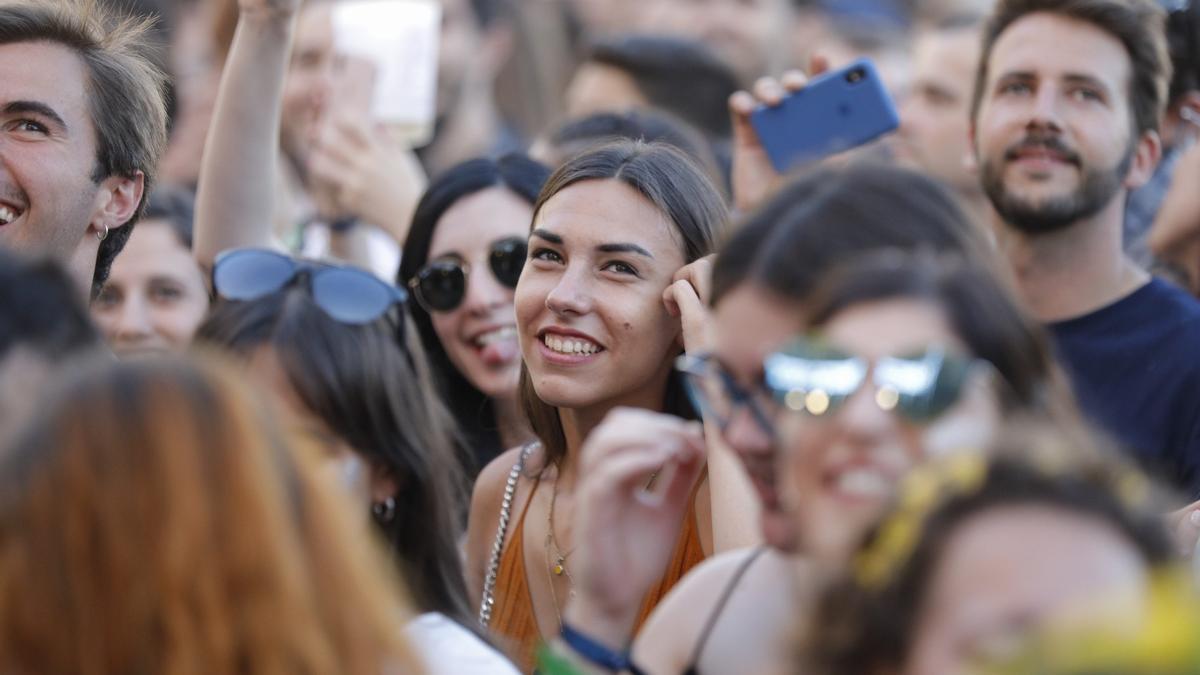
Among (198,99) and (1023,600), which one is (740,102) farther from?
(198,99)

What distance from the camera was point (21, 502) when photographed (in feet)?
5.90

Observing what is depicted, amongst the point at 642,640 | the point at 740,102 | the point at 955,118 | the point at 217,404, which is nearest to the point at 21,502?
the point at 217,404

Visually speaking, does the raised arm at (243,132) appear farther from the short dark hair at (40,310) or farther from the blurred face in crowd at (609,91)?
the blurred face in crowd at (609,91)

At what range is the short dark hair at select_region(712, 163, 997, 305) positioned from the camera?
7.00ft

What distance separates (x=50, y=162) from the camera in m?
3.75

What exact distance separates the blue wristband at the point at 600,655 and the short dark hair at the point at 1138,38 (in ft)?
9.10

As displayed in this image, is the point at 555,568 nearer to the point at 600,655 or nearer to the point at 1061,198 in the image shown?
the point at 600,655

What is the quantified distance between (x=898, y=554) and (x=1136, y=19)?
315 cm

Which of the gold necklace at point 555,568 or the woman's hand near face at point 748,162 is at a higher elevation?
the woman's hand near face at point 748,162

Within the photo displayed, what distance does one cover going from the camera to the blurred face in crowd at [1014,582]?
63.6 inches

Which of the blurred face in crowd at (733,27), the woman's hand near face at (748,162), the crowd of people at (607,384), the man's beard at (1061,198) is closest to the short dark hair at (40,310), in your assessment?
the crowd of people at (607,384)

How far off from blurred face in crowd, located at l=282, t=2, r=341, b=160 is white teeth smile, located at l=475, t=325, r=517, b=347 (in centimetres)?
254

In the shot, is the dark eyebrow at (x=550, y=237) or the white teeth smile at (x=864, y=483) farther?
the dark eyebrow at (x=550, y=237)

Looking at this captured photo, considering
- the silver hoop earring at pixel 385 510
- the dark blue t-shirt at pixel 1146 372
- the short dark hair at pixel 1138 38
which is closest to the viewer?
the silver hoop earring at pixel 385 510
